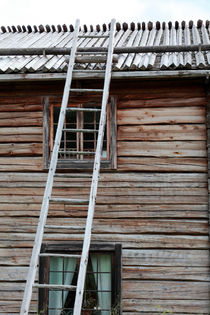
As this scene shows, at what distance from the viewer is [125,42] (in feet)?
31.5

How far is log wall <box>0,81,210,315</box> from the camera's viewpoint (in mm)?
7129

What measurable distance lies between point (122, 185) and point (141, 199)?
0.40 m

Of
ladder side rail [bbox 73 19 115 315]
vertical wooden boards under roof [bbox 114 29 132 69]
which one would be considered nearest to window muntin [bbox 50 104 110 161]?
vertical wooden boards under roof [bbox 114 29 132 69]

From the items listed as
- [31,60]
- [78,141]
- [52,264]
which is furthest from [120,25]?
[52,264]

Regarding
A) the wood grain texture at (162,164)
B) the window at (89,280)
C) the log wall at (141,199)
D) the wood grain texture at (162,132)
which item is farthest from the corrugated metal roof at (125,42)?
the window at (89,280)

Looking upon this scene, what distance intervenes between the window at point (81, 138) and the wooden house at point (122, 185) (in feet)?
0.06

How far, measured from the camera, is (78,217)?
24.2 ft

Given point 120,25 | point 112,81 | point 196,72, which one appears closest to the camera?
point 196,72

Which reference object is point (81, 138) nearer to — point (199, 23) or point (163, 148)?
point (163, 148)

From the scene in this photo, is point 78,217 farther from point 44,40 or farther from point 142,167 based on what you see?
point 44,40

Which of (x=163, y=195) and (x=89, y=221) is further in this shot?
(x=163, y=195)

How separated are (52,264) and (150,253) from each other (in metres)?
1.67

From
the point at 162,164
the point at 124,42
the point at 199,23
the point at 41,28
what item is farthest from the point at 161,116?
the point at 41,28

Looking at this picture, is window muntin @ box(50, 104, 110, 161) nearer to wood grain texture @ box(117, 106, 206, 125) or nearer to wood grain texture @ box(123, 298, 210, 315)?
wood grain texture @ box(117, 106, 206, 125)
